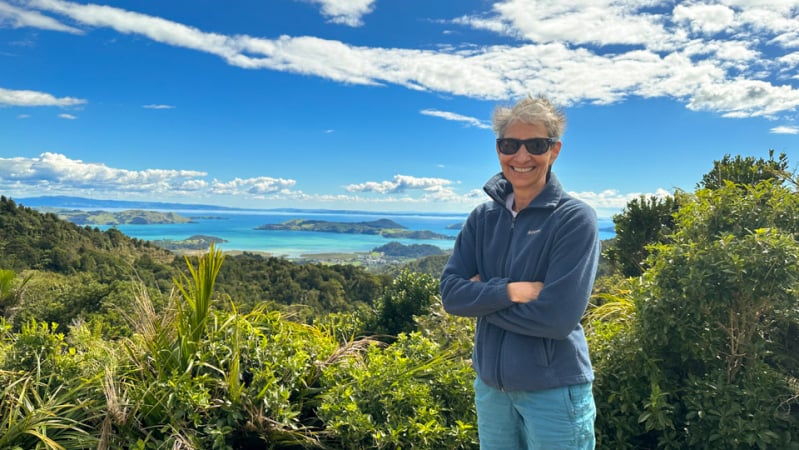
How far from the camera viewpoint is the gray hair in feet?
6.08

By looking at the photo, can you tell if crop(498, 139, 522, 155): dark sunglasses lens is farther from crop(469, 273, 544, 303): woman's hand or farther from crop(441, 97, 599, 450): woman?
crop(469, 273, 544, 303): woman's hand

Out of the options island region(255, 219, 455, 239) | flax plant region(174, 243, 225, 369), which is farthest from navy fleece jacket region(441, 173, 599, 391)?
island region(255, 219, 455, 239)

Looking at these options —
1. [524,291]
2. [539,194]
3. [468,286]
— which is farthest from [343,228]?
[524,291]

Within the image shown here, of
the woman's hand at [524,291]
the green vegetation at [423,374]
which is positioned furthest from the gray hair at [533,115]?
the green vegetation at [423,374]

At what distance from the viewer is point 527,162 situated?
6.16 ft

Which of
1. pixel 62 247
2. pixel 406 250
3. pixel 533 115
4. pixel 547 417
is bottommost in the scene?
pixel 406 250

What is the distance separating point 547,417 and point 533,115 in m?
1.17

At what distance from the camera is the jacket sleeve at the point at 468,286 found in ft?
6.00

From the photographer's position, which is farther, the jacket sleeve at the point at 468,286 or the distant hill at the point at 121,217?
the distant hill at the point at 121,217

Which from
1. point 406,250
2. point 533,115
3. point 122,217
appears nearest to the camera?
point 533,115

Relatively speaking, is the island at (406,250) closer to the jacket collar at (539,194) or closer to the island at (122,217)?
the island at (122,217)

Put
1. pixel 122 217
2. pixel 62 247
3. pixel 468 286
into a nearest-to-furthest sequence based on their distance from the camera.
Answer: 1. pixel 468 286
2. pixel 62 247
3. pixel 122 217

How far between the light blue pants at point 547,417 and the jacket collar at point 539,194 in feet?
2.34

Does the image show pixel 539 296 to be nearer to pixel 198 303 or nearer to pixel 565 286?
pixel 565 286
